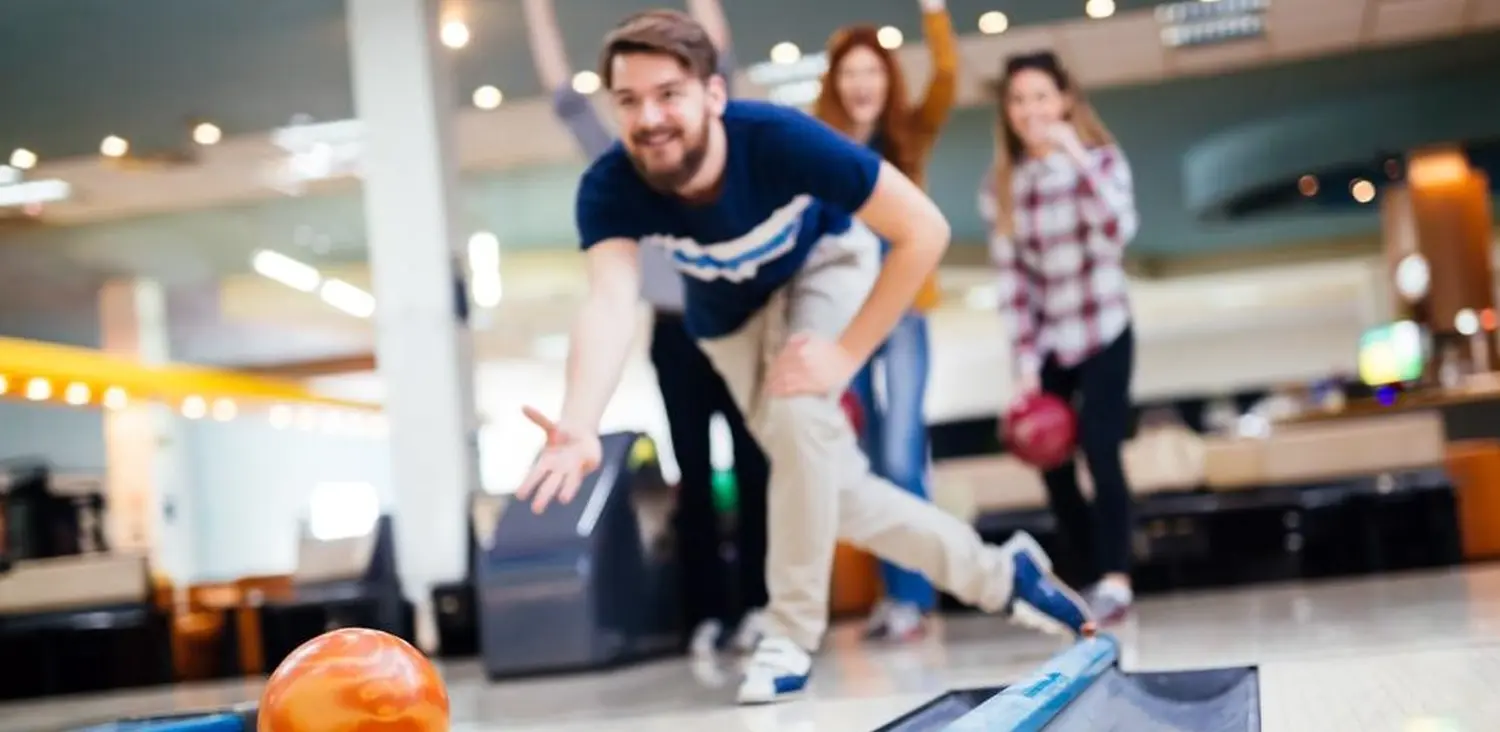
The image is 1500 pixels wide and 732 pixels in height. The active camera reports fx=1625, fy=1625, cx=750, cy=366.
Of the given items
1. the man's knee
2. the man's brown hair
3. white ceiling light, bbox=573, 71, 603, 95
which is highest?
white ceiling light, bbox=573, 71, 603, 95

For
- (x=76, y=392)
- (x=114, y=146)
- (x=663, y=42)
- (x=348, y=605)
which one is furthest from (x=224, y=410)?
(x=663, y=42)

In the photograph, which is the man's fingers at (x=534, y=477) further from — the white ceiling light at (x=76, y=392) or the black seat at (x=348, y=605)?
the white ceiling light at (x=76, y=392)

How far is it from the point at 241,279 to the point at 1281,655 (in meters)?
13.4

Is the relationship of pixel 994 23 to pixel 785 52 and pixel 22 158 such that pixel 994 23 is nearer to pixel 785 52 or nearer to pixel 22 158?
pixel 785 52

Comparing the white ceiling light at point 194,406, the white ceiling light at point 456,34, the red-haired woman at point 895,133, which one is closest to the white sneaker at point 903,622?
the red-haired woman at point 895,133

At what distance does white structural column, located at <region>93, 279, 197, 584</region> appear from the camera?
47.2 feet

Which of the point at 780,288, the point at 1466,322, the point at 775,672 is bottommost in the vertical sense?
the point at 775,672

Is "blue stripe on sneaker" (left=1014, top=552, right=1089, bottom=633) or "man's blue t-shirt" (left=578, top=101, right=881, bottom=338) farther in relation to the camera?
"blue stripe on sneaker" (left=1014, top=552, right=1089, bottom=633)

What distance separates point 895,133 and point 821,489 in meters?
1.52

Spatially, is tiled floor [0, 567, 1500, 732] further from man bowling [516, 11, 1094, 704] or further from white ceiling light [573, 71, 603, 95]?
white ceiling light [573, 71, 603, 95]

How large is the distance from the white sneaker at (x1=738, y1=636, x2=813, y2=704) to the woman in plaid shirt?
1.24m

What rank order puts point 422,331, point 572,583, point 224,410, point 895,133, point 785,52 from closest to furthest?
1. point 895,133
2. point 572,583
3. point 422,331
4. point 785,52
5. point 224,410

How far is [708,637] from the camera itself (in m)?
4.66

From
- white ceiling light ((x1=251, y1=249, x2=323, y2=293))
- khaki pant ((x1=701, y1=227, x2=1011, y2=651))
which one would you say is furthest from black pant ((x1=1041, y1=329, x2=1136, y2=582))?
white ceiling light ((x1=251, y1=249, x2=323, y2=293))
